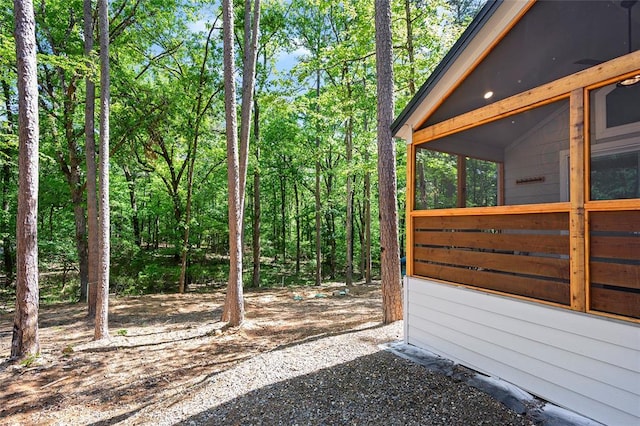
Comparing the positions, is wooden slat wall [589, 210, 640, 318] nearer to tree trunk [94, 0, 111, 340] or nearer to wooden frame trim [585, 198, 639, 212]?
wooden frame trim [585, 198, 639, 212]

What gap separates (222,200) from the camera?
15.9 meters

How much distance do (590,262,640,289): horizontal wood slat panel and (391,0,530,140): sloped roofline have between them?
250 cm

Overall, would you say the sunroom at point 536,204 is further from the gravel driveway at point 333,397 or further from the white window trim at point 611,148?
the gravel driveway at point 333,397

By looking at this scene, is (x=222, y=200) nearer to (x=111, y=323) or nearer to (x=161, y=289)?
(x=161, y=289)

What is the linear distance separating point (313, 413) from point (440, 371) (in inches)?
58.5

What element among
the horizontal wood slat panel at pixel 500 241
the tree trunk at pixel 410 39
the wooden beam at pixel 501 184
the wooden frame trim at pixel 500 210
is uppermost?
the tree trunk at pixel 410 39

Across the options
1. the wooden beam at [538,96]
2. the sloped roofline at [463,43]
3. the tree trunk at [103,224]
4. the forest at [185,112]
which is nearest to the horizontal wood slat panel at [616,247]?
the wooden beam at [538,96]

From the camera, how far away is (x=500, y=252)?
132 inches

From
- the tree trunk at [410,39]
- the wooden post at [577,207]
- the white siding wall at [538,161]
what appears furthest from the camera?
the tree trunk at [410,39]

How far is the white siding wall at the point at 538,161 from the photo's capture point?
3215 millimetres

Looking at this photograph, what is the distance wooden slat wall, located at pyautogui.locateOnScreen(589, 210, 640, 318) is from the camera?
2359mm

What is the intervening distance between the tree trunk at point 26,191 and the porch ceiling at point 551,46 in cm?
640

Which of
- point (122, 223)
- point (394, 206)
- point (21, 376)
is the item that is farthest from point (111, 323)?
point (122, 223)

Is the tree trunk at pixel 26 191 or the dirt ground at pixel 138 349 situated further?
the tree trunk at pixel 26 191
